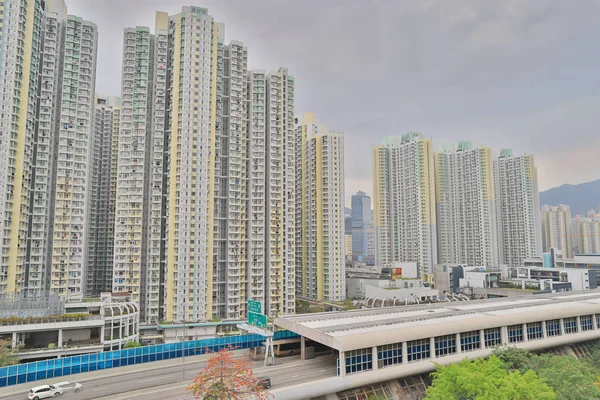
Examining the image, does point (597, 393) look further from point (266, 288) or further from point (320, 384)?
point (266, 288)

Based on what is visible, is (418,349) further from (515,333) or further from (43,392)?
(43,392)

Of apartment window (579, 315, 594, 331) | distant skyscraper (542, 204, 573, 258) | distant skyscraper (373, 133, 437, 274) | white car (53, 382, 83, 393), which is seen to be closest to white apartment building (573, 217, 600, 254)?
distant skyscraper (542, 204, 573, 258)

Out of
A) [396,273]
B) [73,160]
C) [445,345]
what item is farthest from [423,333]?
[73,160]

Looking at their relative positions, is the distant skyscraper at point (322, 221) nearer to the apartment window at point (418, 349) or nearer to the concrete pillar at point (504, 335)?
the concrete pillar at point (504, 335)

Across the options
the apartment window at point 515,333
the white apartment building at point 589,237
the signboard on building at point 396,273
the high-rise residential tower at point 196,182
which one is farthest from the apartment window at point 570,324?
the white apartment building at point 589,237

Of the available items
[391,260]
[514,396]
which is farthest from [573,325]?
[391,260]

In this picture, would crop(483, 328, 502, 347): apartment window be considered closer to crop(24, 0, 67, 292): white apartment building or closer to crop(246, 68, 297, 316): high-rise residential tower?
crop(246, 68, 297, 316): high-rise residential tower
